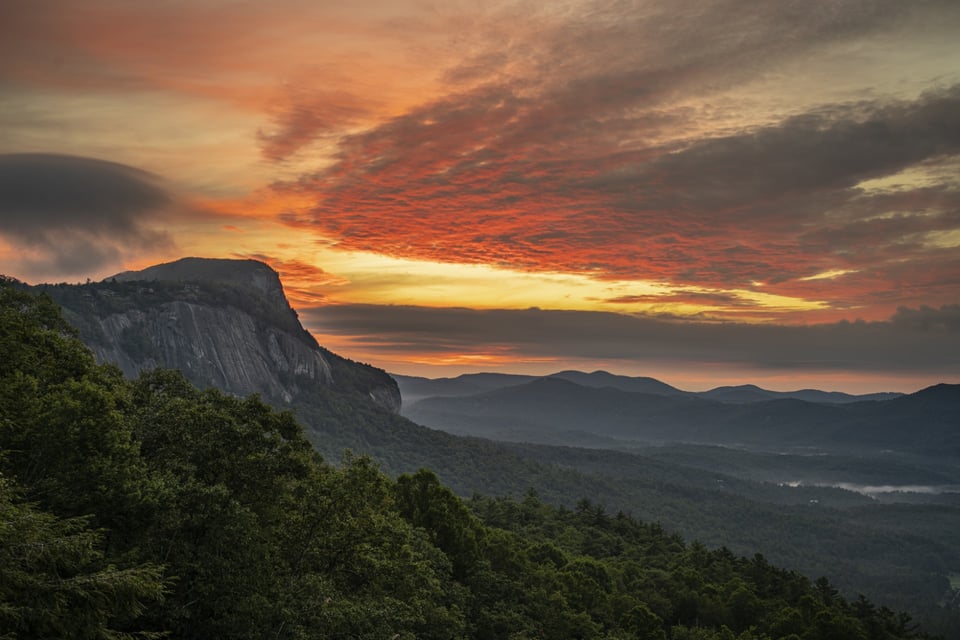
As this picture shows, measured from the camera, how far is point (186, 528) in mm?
25719

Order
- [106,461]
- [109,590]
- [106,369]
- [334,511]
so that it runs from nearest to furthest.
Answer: [109,590] → [106,461] → [334,511] → [106,369]

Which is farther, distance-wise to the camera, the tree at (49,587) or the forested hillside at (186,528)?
the forested hillside at (186,528)

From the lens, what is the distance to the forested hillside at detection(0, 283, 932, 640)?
56.8 feet

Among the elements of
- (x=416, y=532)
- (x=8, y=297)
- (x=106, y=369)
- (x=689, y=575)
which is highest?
(x=8, y=297)

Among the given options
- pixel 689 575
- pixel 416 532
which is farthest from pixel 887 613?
pixel 416 532

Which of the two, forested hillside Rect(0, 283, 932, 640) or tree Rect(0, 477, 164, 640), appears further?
forested hillside Rect(0, 283, 932, 640)

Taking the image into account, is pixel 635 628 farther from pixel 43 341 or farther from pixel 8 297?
pixel 8 297

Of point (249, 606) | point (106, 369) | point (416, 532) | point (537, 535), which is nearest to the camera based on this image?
point (249, 606)

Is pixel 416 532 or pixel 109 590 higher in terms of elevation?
pixel 109 590

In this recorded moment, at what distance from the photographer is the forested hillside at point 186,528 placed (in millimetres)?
17312

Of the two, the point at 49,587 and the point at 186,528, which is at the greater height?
the point at 49,587

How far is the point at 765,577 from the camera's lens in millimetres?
94938

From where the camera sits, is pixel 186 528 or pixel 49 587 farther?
pixel 186 528

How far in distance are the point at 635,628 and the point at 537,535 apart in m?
41.4
